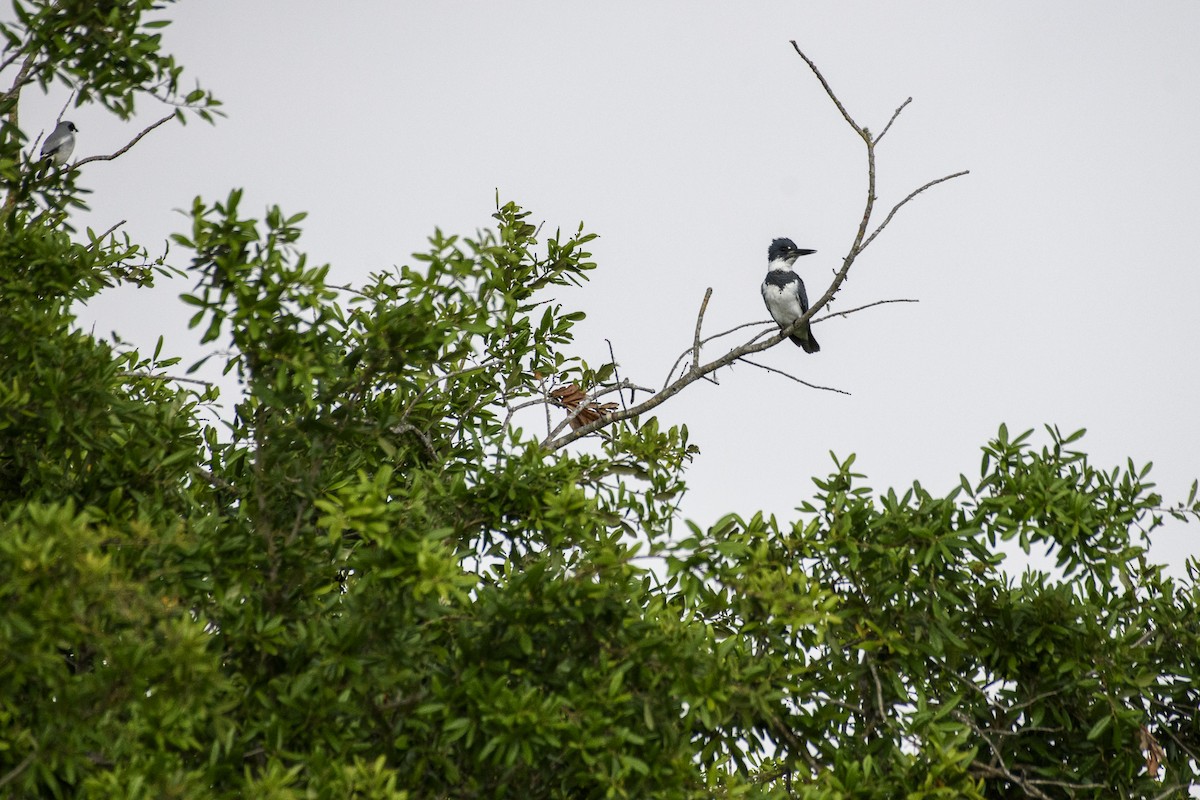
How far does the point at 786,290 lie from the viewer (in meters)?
11.4

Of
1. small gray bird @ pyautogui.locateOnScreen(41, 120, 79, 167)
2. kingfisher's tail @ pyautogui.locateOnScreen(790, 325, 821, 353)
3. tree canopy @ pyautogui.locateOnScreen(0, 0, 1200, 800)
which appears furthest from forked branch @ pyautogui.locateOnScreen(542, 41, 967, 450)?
small gray bird @ pyautogui.locateOnScreen(41, 120, 79, 167)

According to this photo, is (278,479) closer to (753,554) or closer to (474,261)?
(474,261)

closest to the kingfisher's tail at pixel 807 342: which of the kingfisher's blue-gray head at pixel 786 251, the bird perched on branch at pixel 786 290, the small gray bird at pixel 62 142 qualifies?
the bird perched on branch at pixel 786 290

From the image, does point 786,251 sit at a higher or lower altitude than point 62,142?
higher

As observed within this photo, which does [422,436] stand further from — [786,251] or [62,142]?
[62,142]

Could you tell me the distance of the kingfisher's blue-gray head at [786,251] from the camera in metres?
11.9

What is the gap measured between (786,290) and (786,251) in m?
0.67

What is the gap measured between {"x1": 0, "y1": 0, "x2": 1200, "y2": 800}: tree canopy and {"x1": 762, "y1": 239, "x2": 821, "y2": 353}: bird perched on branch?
609 cm

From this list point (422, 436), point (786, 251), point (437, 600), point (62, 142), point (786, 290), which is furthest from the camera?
point (62, 142)

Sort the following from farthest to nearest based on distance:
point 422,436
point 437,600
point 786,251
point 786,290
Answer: point 786,251, point 786,290, point 422,436, point 437,600

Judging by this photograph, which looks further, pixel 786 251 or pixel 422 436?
pixel 786 251

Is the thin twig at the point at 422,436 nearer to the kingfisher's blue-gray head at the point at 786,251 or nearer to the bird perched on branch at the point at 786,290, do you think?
the bird perched on branch at the point at 786,290

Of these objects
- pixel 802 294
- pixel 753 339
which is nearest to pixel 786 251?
pixel 802 294

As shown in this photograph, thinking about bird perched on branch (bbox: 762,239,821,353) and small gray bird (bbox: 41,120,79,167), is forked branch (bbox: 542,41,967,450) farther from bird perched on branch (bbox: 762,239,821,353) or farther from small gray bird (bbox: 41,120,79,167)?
small gray bird (bbox: 41,120,79,167)
